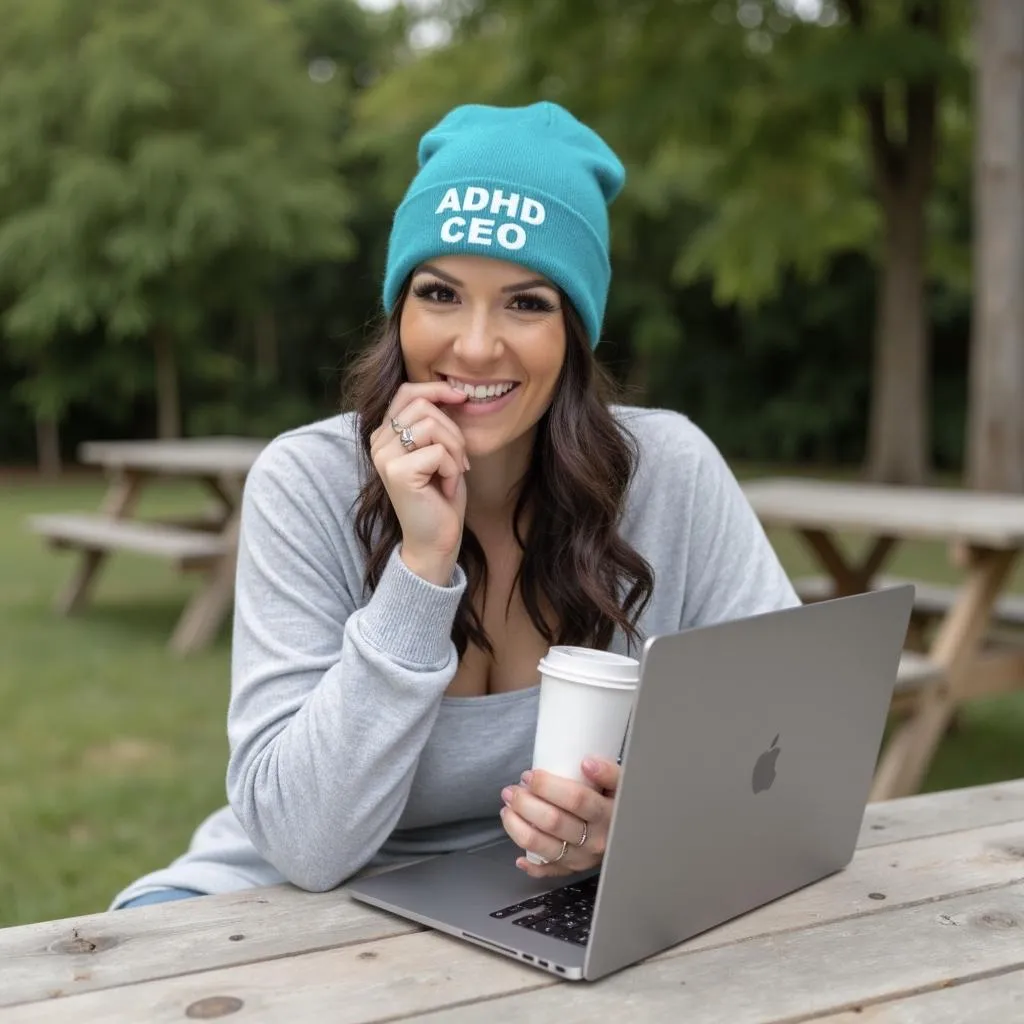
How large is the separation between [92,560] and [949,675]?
4.59 meters

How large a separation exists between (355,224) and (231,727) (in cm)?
2019

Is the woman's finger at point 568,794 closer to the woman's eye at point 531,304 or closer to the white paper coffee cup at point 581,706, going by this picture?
the white paper coffee cup at point 581,706

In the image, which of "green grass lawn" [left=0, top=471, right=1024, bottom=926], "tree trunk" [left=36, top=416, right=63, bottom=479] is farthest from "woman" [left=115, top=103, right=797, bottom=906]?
"tree trunk" [left=36, top=416, right=63, bottom=479]

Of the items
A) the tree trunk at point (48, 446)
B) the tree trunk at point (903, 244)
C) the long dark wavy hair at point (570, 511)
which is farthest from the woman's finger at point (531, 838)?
the tree trunk at point (48, 446)

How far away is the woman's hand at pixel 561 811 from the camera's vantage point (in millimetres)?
1251

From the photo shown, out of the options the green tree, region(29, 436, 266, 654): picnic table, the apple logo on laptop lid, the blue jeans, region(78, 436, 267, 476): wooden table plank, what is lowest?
region(29, 436, 266, 654): picnic table

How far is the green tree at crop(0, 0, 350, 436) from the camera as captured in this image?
52.7 feet

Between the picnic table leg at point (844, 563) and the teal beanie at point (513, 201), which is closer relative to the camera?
the teal beanie at point (513, 201)

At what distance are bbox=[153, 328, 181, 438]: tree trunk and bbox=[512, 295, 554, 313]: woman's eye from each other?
16578 mm

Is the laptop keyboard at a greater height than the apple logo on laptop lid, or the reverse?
the apple logo on laptop lid

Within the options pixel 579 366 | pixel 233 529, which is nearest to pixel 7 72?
pixel 233 529

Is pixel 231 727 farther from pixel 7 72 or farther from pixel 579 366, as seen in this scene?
pixel 7 72

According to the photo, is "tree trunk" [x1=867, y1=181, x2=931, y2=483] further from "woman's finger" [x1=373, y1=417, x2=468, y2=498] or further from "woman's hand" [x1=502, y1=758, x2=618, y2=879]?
"woman's hand" [x1=502, y1=758, x2=618, y2=879]

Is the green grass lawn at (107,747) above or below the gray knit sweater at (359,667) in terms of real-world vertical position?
below
